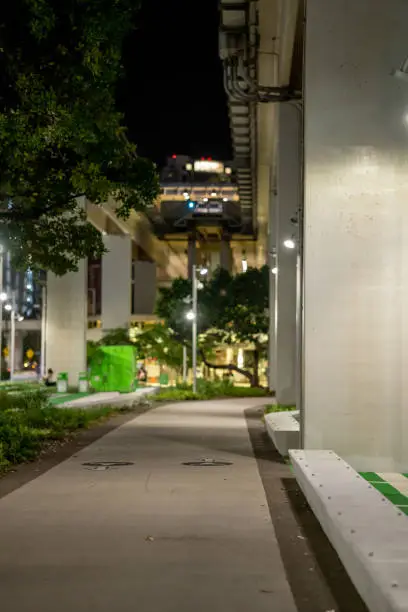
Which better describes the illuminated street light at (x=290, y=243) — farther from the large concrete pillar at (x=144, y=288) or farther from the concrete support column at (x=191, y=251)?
the concrete support column at (x=191, y=251)

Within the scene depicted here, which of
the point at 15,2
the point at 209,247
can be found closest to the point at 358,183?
the point at 15,2

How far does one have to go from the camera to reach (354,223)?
14.3m

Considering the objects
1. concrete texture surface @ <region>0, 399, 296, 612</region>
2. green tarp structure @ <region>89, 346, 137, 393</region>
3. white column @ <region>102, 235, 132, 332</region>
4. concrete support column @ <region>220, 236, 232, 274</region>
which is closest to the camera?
concrete texture surface @ <region>0, 399, 296, 612</region>

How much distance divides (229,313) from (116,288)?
33.1 ft

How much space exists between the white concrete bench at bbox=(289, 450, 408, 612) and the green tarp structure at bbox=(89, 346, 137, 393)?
1290 inches

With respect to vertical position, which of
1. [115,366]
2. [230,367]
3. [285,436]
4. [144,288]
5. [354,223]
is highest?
[144,288]

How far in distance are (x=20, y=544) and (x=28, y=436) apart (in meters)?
9.60

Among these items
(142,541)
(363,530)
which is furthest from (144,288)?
(363,530)

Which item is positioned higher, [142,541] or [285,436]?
[285,436]

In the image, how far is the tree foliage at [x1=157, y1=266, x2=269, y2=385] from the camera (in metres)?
55.2

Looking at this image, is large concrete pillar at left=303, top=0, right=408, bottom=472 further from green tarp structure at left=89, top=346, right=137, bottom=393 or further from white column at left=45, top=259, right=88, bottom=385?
white column at left=45, top=259, right=88, bottom=385

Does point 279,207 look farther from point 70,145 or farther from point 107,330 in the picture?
point 107,330

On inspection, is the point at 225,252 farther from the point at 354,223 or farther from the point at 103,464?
the point at 354,223

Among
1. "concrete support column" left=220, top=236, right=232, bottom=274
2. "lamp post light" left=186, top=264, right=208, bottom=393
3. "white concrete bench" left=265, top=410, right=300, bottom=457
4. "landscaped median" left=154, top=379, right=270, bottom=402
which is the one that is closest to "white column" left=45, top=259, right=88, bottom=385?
"landscaped median" left=154, top=379, right=270, bottom=402
